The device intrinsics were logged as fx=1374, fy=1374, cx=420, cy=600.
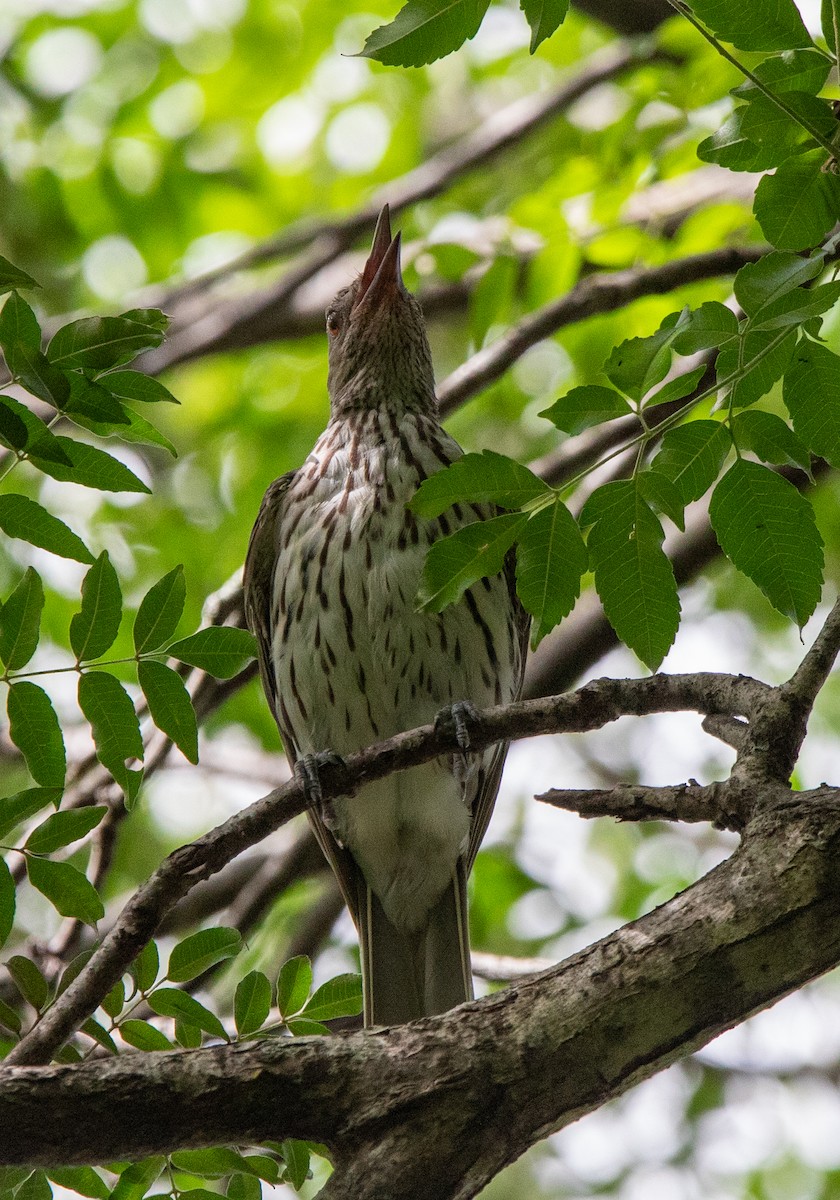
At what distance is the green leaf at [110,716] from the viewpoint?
2736 mm

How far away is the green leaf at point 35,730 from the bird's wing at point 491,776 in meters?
2.17

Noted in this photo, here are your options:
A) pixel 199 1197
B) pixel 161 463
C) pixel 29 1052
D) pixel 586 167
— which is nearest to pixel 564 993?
pixel 199 1197

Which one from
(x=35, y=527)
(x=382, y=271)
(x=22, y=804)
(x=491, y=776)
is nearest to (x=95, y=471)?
(x=35, y=527)

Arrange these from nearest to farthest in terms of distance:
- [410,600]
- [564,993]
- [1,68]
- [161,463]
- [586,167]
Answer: [564,993], [410,600], [586,167], [1,68], [161,463]

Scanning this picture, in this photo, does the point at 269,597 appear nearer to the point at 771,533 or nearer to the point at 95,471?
the point at 95,471

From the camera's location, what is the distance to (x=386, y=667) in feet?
14.3

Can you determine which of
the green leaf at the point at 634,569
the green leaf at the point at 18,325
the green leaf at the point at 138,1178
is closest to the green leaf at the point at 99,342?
the green leaf at the point at 18,325

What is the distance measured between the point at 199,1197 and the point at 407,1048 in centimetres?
58

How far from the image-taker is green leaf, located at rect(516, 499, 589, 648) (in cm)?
262

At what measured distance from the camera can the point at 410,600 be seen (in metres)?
4.26

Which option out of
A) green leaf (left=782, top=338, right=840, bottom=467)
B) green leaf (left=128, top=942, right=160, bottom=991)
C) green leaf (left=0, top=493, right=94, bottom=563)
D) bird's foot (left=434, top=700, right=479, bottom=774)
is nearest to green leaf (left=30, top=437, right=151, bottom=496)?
green leaf (left=0, top=493, right=94, bottom=563)

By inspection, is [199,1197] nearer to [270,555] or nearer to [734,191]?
[270,555]

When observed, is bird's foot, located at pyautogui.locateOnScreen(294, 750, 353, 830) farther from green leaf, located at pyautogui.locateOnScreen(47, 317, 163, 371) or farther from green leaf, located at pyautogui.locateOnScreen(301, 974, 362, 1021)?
green leaf, located at pyautogui.locateOnScreen(47, 317, 163, 371)

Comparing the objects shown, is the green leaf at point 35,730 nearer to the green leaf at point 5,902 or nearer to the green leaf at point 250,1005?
the green leaf at point 5,902
